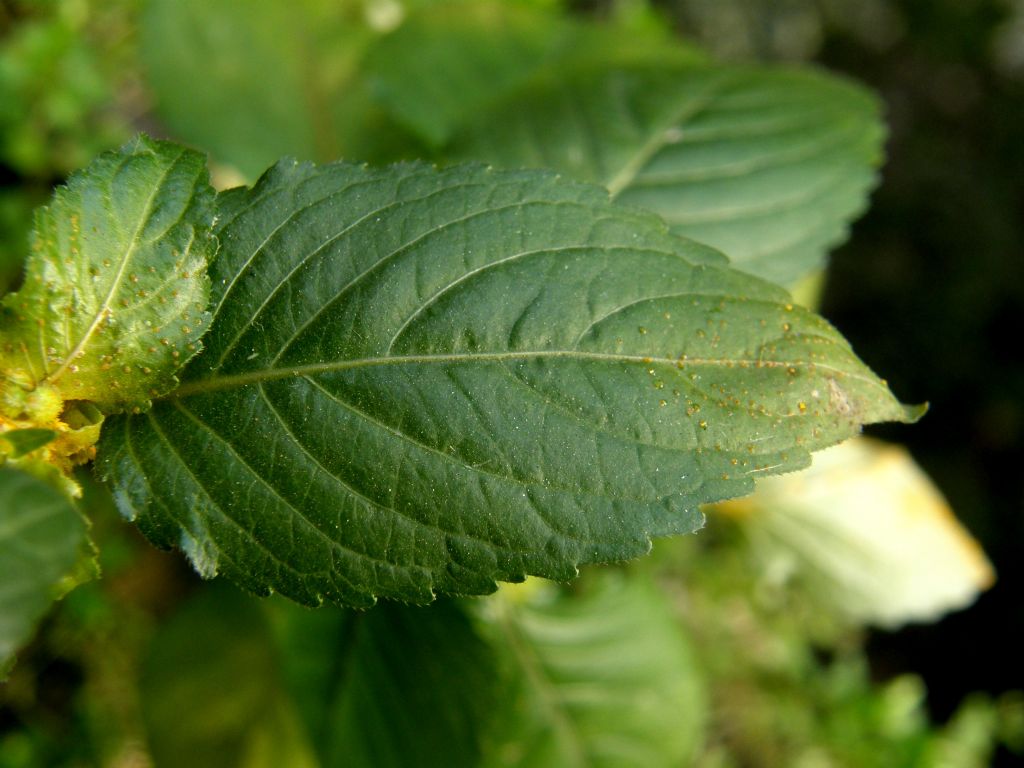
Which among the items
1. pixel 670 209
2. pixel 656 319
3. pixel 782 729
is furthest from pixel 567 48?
pixel 782 729

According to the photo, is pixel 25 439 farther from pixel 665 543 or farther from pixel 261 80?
pixel 665 543

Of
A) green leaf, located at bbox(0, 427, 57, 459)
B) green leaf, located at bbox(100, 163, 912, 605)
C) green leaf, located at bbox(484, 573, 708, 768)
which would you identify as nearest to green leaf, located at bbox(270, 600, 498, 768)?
green leaf, located at bbox(484, 573, 708, 768)

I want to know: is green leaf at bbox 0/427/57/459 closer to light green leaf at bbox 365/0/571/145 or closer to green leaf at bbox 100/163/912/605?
green leaf at bbox 100/163/912/605

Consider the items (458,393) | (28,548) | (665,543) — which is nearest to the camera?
(28,548)

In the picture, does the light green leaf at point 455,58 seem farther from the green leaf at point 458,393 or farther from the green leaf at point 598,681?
the green leaf at point 598,681

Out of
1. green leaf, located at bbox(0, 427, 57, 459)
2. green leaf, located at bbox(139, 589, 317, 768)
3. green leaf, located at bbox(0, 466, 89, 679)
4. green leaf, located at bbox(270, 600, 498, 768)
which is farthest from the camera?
green leaf, located at bbox(139, 589, 317, 768)

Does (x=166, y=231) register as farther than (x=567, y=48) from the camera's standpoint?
No

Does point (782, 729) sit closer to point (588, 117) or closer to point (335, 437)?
point (588, 117)

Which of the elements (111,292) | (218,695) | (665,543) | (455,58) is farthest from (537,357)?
(665,543)
